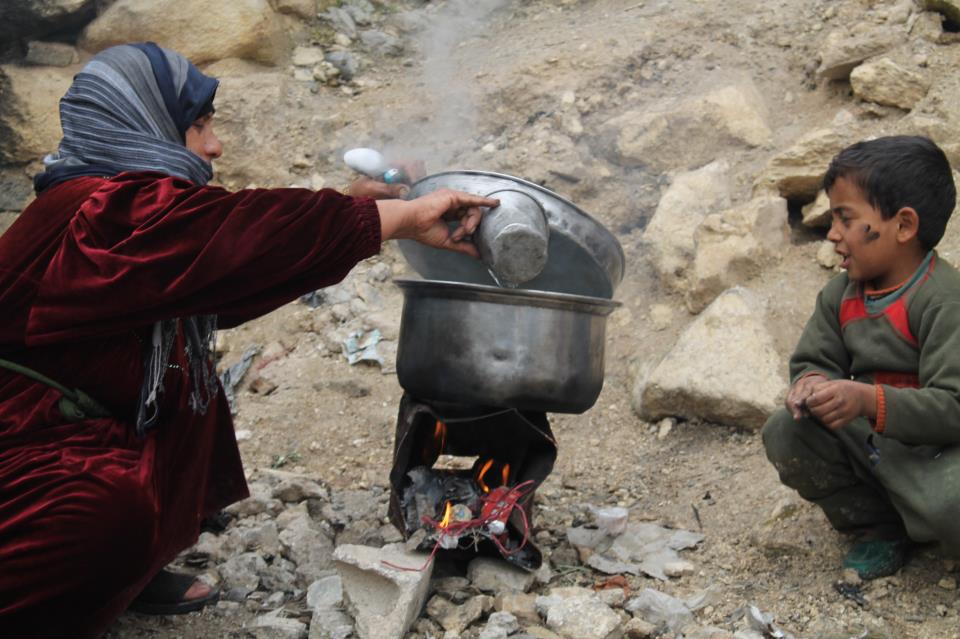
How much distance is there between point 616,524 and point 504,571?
1.88ft

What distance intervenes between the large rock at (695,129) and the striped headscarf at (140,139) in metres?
3.45

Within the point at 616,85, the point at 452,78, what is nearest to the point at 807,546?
the point at 616,85

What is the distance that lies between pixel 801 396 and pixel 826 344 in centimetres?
34

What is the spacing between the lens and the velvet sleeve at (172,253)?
2564 millimetres

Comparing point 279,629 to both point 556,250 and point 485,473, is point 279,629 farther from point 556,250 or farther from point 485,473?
point 556,250

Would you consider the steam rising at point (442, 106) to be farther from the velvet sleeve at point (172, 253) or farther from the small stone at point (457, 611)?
the small stone at point (457, 611)

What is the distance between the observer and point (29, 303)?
2684 millimetres

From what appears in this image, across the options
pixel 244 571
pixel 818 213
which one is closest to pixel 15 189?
pixel 244 571

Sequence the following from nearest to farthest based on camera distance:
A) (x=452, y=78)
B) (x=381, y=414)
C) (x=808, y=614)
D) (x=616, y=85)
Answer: (x=808, y=614)
(x=381, y=414)
(x=616, y=85)
(x=452, y=78)

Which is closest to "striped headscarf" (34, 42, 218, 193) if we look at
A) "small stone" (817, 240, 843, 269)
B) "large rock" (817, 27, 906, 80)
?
"small stone" (817, 240, 843, 269)

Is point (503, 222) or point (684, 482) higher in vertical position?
point (503, 222)

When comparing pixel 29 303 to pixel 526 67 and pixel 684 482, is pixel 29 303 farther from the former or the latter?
pixel 526 67

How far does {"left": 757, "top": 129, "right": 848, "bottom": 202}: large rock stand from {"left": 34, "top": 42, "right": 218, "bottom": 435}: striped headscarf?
3326mm

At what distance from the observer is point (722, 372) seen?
438cm
